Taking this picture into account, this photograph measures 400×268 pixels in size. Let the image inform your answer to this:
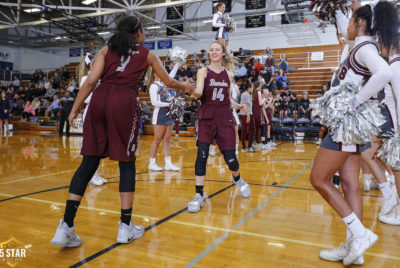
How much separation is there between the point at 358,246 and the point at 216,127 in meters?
1.69

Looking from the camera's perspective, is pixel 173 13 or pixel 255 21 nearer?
pixel 255 21

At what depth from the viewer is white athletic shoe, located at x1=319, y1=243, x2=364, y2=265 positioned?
1.84m

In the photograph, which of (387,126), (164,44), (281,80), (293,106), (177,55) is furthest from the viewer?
(164,44)

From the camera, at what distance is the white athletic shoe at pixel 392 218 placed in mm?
2543

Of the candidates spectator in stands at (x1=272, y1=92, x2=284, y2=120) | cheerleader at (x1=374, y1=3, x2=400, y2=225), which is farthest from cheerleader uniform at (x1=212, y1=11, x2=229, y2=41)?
spectator in stands at (x1=272, y1=92, x2=284, y2=120)

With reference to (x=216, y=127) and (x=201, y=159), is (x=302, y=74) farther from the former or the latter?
(x=201, y=159)

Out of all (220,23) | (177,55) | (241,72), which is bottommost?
(177,55)

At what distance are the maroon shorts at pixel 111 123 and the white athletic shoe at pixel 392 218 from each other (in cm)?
216

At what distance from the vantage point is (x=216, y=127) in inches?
122

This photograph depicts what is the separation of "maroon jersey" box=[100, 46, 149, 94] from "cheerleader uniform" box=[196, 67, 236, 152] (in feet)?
3.72

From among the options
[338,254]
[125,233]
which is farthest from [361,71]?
[125,233]

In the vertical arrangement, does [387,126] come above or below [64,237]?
above

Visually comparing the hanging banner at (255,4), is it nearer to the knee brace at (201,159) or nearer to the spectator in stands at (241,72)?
the spectator in stands at (241,72)

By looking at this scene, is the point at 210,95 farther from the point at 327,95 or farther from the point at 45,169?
the point at 45,169
